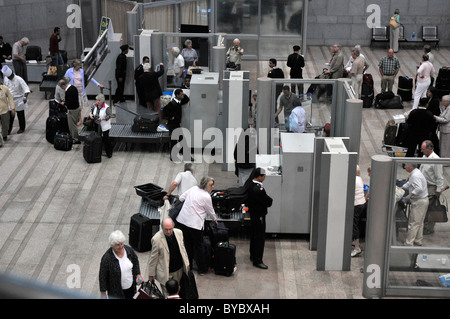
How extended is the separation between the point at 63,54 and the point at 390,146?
10.7 m

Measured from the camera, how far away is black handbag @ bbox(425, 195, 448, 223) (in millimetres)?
7812

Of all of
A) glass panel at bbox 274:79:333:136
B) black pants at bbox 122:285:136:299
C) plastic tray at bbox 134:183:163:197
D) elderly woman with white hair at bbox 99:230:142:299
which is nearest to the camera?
elderly woman with white hair at bbox 99:230:142:299

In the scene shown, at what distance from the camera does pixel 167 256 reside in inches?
287

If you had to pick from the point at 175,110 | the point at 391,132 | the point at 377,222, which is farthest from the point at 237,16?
the point at 377,222

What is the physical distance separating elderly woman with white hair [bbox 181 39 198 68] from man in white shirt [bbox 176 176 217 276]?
25.4 ft

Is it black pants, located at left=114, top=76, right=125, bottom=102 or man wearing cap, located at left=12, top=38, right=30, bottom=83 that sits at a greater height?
man wearing cap, located at left=12, top=38, right=30, bottom=83

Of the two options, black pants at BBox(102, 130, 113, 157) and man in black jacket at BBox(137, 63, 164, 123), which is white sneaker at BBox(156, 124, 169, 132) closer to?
man in black jacket at BBox(137, 63, 164, 123)

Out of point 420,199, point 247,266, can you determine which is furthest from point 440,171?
point 247,266

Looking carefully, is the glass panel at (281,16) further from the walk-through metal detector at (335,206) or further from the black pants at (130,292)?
the black pants at (130,292)

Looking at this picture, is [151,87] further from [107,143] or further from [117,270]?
[117,270]

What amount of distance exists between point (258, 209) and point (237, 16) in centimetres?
1420

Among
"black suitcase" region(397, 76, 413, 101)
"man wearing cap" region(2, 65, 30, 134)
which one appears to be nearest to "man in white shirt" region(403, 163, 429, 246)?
"man wearing cap" region(2, 65, 30, 134)

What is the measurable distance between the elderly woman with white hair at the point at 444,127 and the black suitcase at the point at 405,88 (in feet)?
15.8
